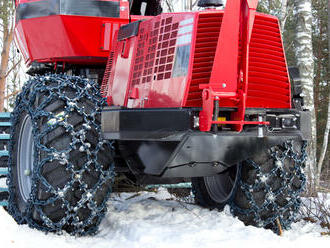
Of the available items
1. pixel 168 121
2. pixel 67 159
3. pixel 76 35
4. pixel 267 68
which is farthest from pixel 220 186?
pixel 76 35

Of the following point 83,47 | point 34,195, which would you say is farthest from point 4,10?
point 34,195

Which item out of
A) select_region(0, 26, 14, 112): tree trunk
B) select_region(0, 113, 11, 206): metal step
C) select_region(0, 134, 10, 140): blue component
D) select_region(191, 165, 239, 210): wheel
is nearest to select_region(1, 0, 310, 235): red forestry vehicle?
select_region(191, 165, 239, 210): wheel

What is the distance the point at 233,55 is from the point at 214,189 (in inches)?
77.5

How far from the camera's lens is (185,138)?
324cm

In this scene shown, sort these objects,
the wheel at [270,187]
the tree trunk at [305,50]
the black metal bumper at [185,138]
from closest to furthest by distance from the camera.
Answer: the black metal bumper at [185,138]
the wheel at [270,187]
the tree trunk at [305,50]

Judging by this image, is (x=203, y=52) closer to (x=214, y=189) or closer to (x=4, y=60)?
(x=214, y=189)

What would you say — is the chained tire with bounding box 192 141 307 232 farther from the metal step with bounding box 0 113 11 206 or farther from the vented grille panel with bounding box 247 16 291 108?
the metal step with bounding box 0 113 11 206

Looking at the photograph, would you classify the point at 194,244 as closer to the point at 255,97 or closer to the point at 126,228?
the point at 126,228

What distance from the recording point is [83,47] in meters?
4.73

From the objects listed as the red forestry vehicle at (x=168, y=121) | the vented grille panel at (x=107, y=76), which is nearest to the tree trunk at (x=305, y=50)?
the red forestry vehicle at (x=168, y=121)

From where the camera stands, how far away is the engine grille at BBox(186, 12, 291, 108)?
3.44 metres

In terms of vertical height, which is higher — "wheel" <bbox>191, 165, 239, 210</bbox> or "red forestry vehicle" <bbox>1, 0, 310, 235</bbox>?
"red forestry vehicle" <bbox>1, 0, 310, 235</bbox>

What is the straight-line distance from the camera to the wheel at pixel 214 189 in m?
4.70

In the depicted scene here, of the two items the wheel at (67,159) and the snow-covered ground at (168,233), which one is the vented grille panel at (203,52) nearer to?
the wheel at (67,159)
